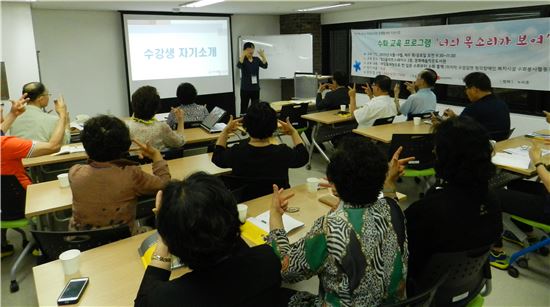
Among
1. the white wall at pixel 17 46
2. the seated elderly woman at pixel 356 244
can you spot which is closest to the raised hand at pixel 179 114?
the seated elderly woman at pixel 356 244

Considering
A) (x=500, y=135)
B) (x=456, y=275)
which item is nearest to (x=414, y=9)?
(x=500, y=135)

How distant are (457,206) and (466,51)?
4.92 m

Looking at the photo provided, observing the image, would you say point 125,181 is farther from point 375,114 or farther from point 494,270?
point 375,114

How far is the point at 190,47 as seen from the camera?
764 cm

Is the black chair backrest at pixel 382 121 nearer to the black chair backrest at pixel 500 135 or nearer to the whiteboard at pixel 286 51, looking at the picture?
the black chair backrest at pixel 500 135

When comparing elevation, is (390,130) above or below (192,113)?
below

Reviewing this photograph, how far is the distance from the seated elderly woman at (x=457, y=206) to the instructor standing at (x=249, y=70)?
6.22 m

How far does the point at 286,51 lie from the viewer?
8.27 metres

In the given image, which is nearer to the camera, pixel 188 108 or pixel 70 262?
pixel 70 262

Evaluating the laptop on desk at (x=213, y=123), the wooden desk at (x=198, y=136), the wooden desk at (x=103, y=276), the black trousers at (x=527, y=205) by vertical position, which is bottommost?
the black trousers at (x=527, y=205)

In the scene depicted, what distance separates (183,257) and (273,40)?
7.76 metres

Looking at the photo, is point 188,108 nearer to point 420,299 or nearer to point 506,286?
point 506,286

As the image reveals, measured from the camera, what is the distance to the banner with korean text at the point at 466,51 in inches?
192

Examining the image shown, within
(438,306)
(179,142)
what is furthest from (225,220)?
(179,142)
